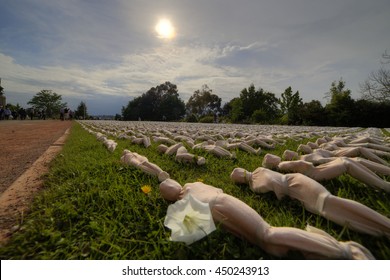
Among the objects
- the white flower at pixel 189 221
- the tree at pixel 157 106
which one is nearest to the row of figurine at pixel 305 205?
A: the white flower at pixel 189 221

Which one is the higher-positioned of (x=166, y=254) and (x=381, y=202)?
(x=381, y=202)

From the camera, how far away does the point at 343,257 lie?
92cm

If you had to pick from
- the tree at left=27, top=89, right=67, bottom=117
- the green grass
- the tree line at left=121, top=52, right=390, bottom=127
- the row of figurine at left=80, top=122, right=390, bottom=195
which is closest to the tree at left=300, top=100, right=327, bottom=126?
the tree line at left=121, top=52, right=390, bottom=127

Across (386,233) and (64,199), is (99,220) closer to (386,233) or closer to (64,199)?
(64,199)

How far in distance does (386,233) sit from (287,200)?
19.4 inches

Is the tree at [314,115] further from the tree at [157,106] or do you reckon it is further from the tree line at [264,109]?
the tree at [157,106]

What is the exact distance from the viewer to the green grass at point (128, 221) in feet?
3.51

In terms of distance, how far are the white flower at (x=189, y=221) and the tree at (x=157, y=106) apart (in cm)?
5115

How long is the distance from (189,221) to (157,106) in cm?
5596

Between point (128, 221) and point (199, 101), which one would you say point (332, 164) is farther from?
point (199, 101)

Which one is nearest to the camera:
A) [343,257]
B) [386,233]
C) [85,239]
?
[343,257]

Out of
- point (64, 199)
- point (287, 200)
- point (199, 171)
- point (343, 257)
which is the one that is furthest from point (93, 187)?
point (343, 257)

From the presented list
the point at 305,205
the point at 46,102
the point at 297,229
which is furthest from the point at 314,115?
the point at 46,102

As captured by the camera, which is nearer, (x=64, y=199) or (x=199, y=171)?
(x=64, y=199)
